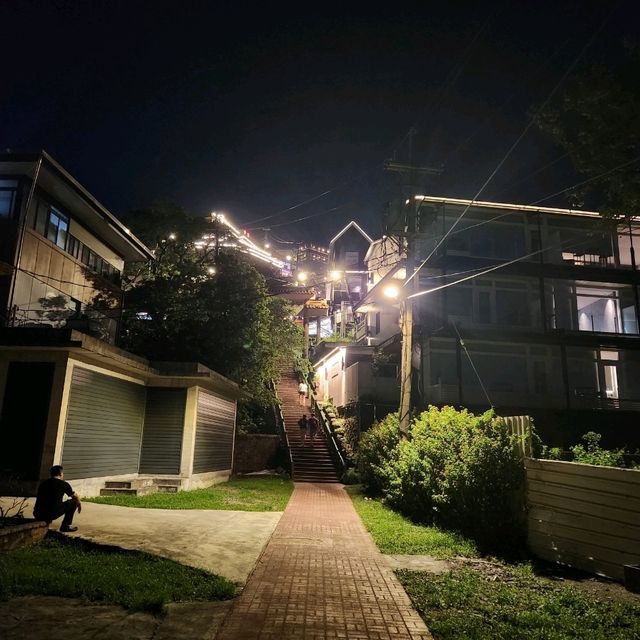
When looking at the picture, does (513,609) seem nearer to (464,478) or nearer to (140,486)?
(464,478)

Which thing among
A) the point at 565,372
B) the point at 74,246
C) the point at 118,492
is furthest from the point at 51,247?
the point at 565,372

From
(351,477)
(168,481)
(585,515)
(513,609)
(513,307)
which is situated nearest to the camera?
(513,609)

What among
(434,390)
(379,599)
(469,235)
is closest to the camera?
(379,599)

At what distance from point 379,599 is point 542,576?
8.91ft

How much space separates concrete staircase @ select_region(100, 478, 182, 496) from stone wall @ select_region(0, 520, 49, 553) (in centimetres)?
600

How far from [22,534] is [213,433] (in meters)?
11.4

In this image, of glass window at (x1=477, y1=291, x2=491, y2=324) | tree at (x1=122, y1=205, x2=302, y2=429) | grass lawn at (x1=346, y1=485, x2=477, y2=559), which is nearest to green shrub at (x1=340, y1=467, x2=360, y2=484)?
tree at (x1=122, y1=205, x2=302, y2=429)

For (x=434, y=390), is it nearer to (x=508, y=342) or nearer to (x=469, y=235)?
(x=508, y=342)

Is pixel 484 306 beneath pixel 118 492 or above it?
above

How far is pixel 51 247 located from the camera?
15.4m

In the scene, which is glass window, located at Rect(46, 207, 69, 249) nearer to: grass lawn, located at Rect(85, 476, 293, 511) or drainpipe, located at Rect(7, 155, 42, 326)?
drainpipe, located at Rect(7, 155, 42, 326)

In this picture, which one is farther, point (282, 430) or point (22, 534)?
point (282, 430)

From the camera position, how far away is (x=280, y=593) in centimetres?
552

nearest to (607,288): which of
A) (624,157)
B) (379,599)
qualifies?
(624,157)
